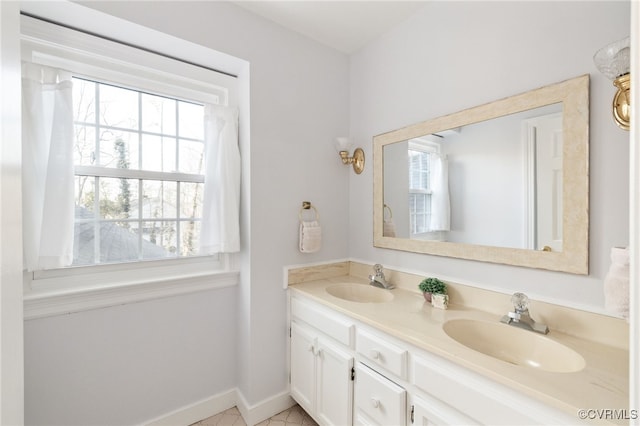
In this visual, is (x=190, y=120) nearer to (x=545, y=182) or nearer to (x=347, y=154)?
(x=347, y=154)

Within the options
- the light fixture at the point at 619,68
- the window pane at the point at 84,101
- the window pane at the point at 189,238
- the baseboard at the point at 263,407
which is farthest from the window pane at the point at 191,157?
the light fixture at the point at 619,68

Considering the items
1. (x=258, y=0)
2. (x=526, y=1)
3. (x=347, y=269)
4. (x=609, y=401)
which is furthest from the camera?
(x=347, y=269)

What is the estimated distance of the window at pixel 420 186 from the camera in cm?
172

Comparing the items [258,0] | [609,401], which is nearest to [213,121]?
[258,0]

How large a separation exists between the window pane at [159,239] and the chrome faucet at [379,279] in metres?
1.30

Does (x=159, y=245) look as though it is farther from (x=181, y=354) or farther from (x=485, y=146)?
(x=485, y=146)

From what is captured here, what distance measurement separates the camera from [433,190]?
170 cm

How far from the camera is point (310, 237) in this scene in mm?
1914

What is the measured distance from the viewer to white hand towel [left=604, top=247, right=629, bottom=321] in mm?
872

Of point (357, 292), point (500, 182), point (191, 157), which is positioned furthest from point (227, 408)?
point (500, 182)

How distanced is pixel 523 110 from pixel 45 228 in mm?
2309

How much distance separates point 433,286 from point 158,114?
193cm

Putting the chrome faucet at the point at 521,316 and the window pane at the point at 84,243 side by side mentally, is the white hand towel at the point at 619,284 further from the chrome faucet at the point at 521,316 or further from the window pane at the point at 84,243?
the window pane at the point at 84,243

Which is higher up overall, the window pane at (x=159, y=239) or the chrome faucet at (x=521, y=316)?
the window pane at (x=159, y=239)
